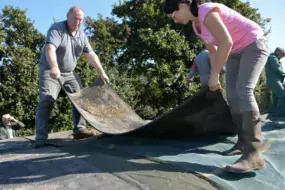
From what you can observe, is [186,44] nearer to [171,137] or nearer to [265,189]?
[171,137]

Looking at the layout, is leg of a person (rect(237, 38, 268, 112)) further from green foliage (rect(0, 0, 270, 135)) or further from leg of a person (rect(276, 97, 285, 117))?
green foliage (rect(0, 0, 270, 135))

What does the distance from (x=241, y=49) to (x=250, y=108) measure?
0.46 metres

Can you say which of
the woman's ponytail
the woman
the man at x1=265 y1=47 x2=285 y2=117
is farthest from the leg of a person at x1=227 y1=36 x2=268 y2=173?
the man at x1=265 y1=47 x2=285 y2=117

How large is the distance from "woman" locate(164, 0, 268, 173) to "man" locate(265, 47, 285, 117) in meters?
3.36

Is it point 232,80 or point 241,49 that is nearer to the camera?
point 241,49

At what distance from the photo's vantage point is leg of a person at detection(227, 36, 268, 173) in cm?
182

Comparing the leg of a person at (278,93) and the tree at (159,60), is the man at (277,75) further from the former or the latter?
the tree at (159,60)

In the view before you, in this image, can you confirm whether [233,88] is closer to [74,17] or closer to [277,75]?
[74,17]

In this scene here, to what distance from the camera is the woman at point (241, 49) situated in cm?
180

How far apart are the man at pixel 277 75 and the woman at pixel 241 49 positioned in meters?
3.36

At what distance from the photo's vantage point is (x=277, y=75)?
16.5ft

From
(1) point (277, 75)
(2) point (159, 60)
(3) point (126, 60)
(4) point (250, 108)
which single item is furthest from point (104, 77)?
(3) point (126, 60)

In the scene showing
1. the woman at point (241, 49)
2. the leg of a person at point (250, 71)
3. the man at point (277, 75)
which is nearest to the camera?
the woman at point (241, 49)

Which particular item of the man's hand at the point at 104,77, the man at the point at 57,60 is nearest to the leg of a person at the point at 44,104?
the man at the point at 57,60
